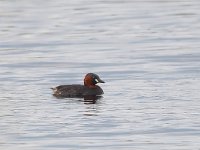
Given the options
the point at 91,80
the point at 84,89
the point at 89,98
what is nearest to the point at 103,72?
the point at 91,80

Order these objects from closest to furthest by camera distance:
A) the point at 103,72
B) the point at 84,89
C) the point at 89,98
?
the point at 89,98 → the point at 84,89 → the point at 103,72

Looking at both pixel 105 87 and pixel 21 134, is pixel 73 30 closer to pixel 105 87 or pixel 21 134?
pixel 105 87

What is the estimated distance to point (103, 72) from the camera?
79.2 ft

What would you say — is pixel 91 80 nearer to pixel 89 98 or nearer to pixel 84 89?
pixel 84 89

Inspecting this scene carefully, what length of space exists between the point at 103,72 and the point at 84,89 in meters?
2.10

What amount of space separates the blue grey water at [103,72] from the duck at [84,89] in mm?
188

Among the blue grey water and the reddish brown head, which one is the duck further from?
the blue grey water

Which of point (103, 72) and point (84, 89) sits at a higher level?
point (84, 89)

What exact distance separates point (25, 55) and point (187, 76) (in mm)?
5178

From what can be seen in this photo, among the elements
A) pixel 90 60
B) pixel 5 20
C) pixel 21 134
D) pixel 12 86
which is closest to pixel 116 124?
pixel 21 134

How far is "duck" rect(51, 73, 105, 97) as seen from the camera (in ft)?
70.1

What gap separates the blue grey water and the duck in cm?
19

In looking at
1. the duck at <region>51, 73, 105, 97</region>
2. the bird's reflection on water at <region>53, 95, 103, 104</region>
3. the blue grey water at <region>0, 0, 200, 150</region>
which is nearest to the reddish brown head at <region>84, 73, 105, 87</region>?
the duck at <region>51, 73, 105, 97</region>

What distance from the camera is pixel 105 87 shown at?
2245 cm
